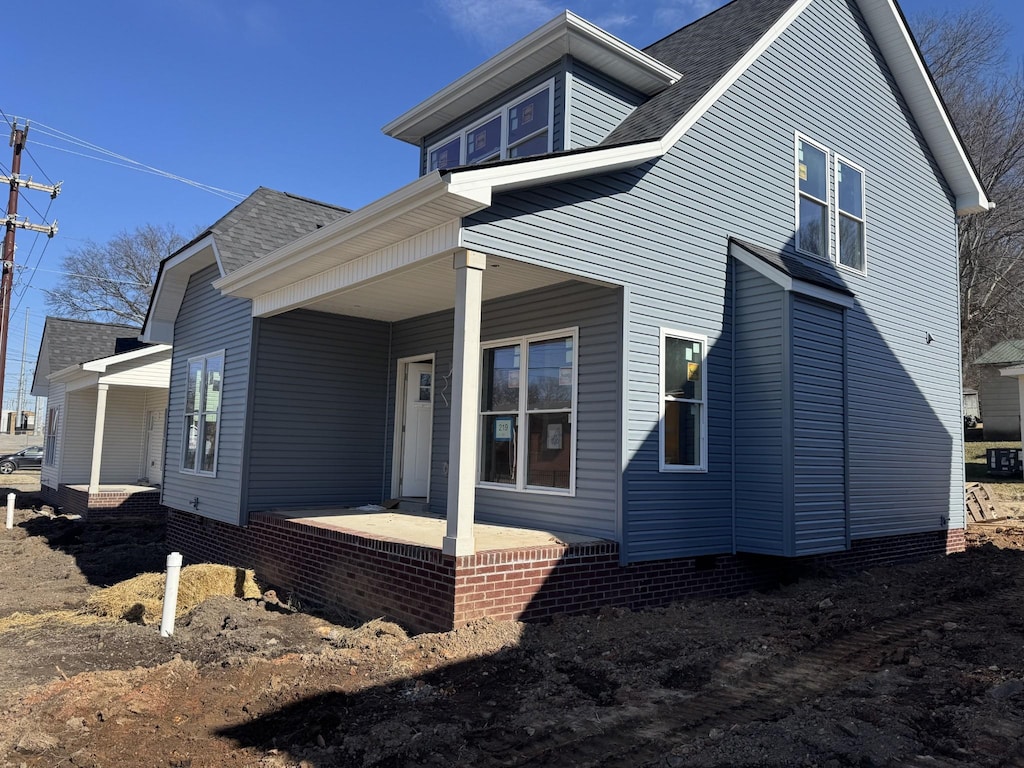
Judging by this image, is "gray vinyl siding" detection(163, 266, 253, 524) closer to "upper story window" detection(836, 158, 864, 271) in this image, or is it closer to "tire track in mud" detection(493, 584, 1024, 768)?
"tire track in mud" detection(493, 584, 1024, 768)

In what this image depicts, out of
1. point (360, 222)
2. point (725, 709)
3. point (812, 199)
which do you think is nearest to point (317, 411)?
point (360, 222)

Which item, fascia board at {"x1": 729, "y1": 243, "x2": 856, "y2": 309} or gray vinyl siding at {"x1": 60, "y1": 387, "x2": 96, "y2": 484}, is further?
gray vinyl siding at {"x1": 60, "y1": 387, "x2": 96, "y2": 484}

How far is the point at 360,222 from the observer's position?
22.9ft

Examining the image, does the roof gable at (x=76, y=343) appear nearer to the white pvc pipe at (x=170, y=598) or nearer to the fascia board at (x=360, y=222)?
the fascia board at (x=360, y=222)

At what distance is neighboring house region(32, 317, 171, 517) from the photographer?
655 inches

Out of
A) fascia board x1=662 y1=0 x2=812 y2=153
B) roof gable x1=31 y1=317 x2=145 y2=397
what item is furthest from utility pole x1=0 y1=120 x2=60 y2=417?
fascia board x1=662 y1=0 x2=812 y2=153

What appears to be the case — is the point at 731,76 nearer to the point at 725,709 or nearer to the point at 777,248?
the point at 777,248

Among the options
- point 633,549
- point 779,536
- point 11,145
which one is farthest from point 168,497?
point 11,145

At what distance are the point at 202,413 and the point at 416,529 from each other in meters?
5.04

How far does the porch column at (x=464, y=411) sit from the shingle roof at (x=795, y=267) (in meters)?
3.66

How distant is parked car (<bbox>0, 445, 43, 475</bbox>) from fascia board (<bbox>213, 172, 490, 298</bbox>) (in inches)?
1229

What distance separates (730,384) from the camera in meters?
8.62

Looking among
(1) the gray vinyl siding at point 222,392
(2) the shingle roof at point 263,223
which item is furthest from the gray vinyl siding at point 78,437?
(2) the shingle roof at point 263,223

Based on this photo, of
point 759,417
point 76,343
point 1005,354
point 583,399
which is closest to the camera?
point 583,399
